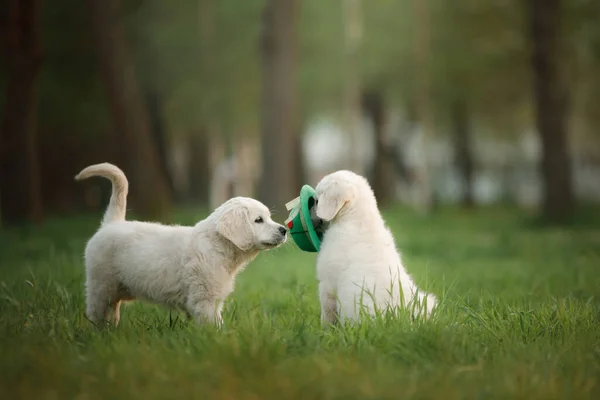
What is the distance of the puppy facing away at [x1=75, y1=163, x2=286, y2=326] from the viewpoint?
5609 millimetres

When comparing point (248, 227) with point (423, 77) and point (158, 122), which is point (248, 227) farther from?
point (158, 122)

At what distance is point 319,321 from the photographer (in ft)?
19.3

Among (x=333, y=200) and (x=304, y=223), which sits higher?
(x=333, y=200)

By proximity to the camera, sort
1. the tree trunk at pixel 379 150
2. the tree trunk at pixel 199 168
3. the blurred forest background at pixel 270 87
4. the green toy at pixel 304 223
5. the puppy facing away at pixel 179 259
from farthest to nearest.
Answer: the tree trunk at pixel 199 168, the tree trunk at pixel 379 150, the blurred forest background at pixel 270 87, the green toy at pixel 304 223, the puppy facing away at pixel 179 259

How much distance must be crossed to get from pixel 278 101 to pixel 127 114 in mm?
3622

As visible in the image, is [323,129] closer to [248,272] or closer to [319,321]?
[248,272]

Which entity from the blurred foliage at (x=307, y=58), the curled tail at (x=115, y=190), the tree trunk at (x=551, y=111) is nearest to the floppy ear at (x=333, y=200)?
the curled tail at (x=115, y=190)

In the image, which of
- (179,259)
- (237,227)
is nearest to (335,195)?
(237,227)

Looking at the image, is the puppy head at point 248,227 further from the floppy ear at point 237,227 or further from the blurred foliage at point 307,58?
the blurred foliage at point 307,58

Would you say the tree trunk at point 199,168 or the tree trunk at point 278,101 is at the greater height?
the tree trunk at point 278,101

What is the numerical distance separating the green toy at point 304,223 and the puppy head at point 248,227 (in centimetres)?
29

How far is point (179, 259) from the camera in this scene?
18.6ft

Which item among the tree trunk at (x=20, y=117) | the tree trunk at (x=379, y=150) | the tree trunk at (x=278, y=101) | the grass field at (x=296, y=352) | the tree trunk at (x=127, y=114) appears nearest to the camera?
the grass field at (x=296, y=352)

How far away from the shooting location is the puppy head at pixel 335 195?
5637 millimetres
